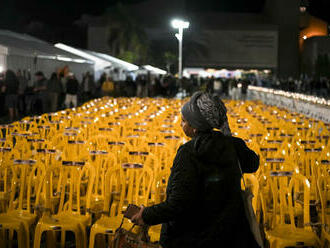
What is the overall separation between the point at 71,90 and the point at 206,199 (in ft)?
78.3

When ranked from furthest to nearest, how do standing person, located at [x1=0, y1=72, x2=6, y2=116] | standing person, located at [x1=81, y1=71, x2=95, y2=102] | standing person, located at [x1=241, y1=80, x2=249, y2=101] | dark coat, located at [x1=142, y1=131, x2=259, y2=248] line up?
standing person, located at [x1=241, y1=80, x2=249, y2=101] → standing person, located at [x1=81, y1=71, x2=95, y2=102] → standing person, located at [x1=0, y1=72, x2=6, y2=116] → dark coat, located at [x1=142, y1=131, x2=259, y2=248]

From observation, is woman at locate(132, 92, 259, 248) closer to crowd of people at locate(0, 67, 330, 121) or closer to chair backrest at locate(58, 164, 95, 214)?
chair backrest at locate(58, 164, 95, 214)

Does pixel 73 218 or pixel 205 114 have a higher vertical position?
pixel 205 114

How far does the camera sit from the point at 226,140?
3.32m

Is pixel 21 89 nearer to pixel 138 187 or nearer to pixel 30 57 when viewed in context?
pixel 30 57

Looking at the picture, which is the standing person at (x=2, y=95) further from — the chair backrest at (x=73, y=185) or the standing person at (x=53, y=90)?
the chair backrest at (x=73, y=185)

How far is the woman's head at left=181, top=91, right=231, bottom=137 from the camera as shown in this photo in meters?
3.34

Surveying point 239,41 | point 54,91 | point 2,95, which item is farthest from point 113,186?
point 239,41

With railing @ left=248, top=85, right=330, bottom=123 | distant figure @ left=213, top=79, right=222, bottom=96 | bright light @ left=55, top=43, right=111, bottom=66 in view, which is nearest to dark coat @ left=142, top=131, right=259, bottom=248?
railing @ left=248, top=85, right=330, bottom=123

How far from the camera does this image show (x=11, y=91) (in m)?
22.5

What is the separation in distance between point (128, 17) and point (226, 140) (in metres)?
63.4

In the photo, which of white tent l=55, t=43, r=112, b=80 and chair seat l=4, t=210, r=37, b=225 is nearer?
chair seat l=4, t=210, r=37, b=225

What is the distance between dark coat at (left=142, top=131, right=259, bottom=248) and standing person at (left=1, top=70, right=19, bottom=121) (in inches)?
773

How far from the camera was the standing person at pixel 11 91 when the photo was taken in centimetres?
2214
